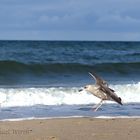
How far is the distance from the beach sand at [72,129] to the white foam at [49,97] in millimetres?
3451

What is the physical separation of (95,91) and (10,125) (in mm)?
1624

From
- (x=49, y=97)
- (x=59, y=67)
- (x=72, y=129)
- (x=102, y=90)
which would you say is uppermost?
(x=59, y=67)

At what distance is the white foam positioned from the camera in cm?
1399

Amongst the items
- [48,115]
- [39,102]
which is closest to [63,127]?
[48,115]

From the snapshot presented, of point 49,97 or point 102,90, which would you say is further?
point 49,97

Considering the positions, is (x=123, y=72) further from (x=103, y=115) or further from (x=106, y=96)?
(x=106, y=96)

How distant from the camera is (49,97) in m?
14.8

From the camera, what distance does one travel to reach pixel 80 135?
8664 mm

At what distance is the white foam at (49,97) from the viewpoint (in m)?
14.0

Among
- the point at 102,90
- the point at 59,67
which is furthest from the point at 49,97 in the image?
the point at 59,67

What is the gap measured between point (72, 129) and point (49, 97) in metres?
5.55

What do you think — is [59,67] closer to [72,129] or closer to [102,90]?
[102,90]

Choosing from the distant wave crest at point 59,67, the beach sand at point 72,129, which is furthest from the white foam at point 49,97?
the distant wave crest at point 59,67

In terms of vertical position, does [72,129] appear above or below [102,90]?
below
